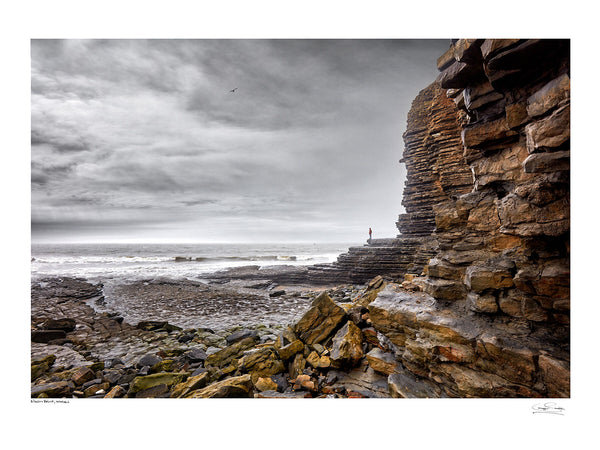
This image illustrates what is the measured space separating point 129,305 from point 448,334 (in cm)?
1805

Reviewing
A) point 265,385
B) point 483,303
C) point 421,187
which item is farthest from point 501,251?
point 421,187

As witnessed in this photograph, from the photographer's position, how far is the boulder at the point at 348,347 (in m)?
5.10

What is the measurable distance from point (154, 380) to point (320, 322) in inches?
171

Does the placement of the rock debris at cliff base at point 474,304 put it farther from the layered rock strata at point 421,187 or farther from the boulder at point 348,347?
the layered rock strata at point 421,187

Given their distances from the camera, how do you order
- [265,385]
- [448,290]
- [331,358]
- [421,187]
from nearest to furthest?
[448,290] < [265,385] < [331,358] < [421,187]

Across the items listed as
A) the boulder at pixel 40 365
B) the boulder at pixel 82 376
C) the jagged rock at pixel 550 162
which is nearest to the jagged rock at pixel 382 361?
the jagged rock at pixel 550 162

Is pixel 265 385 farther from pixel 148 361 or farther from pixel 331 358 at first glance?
pixel 148 361

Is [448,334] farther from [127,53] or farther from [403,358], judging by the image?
[127,53]

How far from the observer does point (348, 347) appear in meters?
5.29

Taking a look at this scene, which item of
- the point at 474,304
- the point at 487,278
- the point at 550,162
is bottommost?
the point at 474,304
